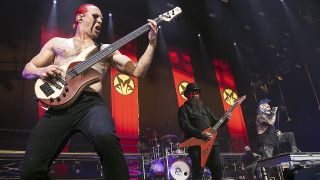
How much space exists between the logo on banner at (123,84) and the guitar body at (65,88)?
26.7ft

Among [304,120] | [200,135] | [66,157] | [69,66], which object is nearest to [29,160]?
[69,66]

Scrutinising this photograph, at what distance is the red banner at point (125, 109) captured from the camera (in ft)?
33.1

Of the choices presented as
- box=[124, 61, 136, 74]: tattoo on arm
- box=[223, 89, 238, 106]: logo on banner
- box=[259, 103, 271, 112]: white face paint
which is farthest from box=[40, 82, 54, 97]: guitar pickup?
box=[223, 89, 238, 106]: logo on banner

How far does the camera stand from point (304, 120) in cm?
1100

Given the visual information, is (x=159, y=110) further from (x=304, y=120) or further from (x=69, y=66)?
(x=69, y=66)

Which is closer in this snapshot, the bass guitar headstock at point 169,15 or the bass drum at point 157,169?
the bass guitar headstock at point 169,15

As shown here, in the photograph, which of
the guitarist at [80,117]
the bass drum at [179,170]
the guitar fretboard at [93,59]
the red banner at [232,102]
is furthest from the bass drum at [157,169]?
the guitar fretboard at [93,59]

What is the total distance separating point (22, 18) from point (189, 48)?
686 centimetres

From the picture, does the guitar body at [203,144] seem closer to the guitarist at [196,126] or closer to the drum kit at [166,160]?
the guitarist at [196,126]

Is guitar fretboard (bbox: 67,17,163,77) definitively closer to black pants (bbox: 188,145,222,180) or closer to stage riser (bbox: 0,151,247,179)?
black pants (bbox: 188,145,222,180)

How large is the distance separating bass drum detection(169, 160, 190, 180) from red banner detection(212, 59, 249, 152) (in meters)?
3.63

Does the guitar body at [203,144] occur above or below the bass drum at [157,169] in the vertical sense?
above

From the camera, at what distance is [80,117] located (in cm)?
221

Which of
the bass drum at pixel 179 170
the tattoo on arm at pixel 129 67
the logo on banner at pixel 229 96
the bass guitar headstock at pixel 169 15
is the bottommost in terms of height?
the bass drum at pixel 179 170
